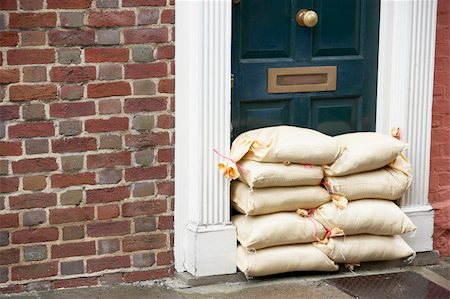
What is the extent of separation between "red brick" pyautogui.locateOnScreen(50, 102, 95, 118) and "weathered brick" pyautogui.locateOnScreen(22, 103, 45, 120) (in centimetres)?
5

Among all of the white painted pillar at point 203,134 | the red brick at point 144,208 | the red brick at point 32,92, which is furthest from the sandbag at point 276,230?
the red brick at point 32,92

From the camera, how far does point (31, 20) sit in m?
4.77

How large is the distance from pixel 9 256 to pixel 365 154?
Answer: 1.97 m

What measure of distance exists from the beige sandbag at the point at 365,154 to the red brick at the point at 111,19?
4.38ft

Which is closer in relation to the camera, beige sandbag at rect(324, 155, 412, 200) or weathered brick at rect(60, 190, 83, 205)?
weathered brick at rect(60, 190, 83, 205)

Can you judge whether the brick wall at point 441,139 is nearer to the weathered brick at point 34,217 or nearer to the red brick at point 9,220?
the weathered brick at point 34,217

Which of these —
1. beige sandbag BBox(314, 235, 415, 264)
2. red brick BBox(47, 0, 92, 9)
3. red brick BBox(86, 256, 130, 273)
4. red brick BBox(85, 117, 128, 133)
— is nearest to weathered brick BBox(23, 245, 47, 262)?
red brick BBox(86, 256, 130, 273)

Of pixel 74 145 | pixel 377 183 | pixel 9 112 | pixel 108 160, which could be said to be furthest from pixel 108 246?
pixel 377 183

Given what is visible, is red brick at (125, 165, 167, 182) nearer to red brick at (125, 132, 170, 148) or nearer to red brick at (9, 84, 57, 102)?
red brick at (125, 132, 170, 148)

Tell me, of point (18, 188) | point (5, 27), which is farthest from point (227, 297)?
point (5, 27)

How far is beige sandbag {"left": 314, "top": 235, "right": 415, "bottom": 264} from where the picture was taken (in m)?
5.24

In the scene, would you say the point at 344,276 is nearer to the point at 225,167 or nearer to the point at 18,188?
the point at 225,167

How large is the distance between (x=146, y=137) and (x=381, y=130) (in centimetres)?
143

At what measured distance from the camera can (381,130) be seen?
5.60 m
